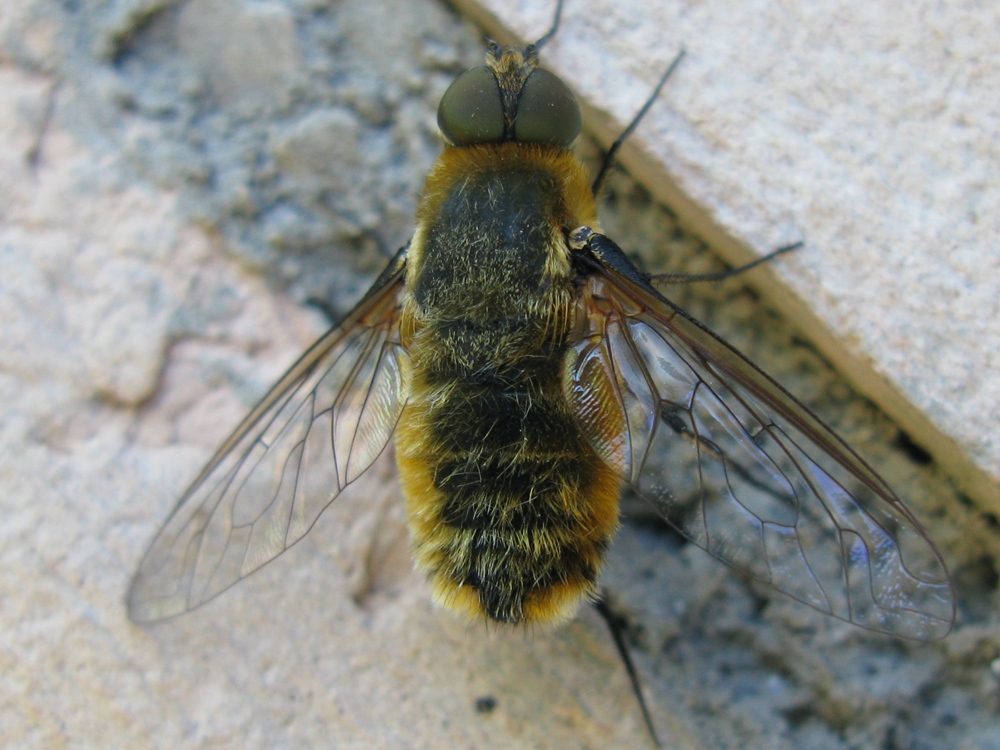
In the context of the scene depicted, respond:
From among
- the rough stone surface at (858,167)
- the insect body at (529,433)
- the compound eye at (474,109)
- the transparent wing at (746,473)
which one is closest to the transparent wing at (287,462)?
the insect body at (529,433)

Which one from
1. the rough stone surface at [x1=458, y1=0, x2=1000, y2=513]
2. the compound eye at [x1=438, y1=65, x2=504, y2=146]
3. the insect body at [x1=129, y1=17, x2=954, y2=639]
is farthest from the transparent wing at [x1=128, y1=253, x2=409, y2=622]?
the rough stone surface at [x1=458, y1=0, x2=1000, y2=513]

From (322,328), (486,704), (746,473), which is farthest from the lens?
(322,328)

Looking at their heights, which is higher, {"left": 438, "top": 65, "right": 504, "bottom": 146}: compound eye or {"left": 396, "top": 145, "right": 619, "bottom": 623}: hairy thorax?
{"left": 438, "top": 65, "right": 504, "bottom": 146}: compound eye

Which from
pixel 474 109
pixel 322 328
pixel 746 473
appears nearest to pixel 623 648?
pixel 746 473

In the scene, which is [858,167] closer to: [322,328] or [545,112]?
[545,112]

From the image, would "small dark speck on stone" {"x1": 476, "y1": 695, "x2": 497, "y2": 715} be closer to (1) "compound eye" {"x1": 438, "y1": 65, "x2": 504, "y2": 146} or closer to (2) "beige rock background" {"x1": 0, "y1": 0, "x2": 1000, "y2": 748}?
(2) "beige rock background" {"x1": 0, "y1": 0, "x2": 1000, "y2": 748}

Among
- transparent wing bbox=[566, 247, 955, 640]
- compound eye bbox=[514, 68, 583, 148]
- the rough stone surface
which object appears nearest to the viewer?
transparent wing bbox=[566, 247, 955, 640]

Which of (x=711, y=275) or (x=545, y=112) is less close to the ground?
(x=545, y=112)

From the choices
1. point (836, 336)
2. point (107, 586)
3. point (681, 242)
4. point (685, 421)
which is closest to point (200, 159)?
point (107, 586)

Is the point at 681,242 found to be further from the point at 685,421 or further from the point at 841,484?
the point at 841,484
